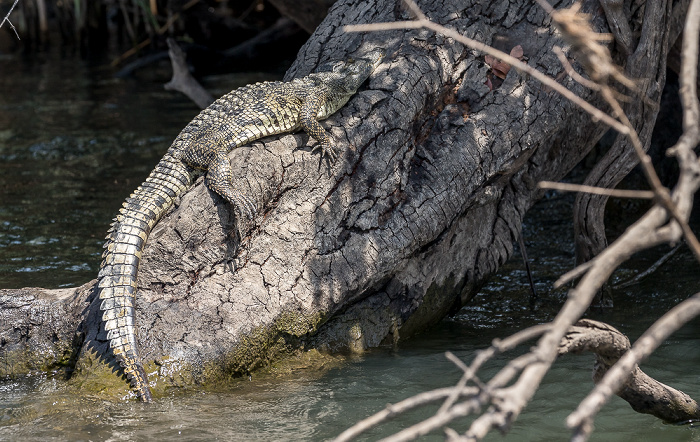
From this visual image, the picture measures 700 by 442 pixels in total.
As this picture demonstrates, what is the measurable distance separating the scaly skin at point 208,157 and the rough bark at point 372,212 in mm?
100

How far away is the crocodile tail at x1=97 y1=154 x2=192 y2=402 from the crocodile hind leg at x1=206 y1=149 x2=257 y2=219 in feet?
1.10


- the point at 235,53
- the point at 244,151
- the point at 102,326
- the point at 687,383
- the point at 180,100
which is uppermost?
the point at 235,53

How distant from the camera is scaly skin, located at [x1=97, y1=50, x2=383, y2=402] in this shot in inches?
151

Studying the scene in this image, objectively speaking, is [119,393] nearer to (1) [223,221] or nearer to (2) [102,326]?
(2) [102,326]

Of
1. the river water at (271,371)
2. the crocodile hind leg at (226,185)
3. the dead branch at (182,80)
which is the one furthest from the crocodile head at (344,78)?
the dead branch at (182,80)

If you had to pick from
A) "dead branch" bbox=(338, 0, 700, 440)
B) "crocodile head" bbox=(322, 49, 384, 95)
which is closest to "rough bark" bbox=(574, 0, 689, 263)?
"crocodile head" bbox=(322, 49, 384, 95)

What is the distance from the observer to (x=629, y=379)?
119 inches

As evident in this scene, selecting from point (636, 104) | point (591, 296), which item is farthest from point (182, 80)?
point (591, 296)

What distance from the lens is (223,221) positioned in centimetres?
417

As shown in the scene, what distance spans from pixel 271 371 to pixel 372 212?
1.15 m

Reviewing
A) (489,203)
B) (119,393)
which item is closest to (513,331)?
(489,203)

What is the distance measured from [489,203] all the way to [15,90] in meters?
10.2

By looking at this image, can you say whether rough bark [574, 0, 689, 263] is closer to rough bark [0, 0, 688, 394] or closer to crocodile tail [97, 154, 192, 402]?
rough bark [0, 0, 688, 394]

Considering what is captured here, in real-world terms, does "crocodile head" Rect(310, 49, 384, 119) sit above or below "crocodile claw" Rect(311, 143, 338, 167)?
above
